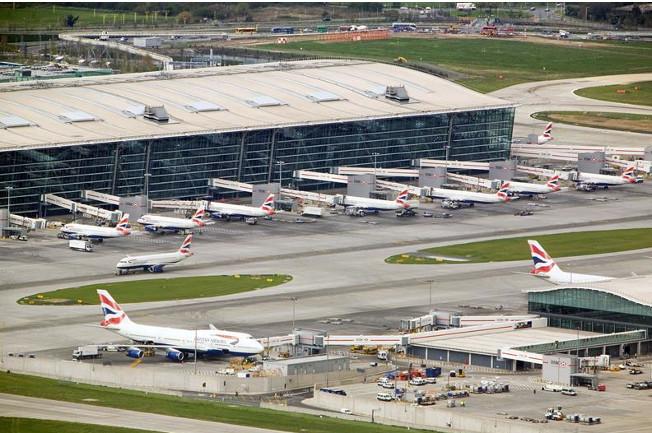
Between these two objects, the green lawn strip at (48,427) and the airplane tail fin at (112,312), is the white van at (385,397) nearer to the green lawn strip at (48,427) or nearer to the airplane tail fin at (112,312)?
the green lawn strip at (48,427)

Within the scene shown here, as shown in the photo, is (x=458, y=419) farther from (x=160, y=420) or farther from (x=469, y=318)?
(x=469, y=318)

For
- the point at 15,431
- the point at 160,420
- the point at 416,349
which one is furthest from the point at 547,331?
the point at 15,431

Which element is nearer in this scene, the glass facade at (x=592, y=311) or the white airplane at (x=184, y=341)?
the white airplane at (x=184, y=341)

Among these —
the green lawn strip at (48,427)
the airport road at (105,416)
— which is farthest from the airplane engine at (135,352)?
the green lawn strip at (48,427)

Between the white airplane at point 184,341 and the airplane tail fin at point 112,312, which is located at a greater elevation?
the airplane tail fin at point 112,312

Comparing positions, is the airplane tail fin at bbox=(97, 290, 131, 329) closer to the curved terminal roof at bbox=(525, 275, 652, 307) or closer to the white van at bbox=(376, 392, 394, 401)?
the white van at bbox=(376, 392, 394, 401)

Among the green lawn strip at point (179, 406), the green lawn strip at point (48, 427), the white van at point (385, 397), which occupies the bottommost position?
the green lawn strip at point (179, 406)

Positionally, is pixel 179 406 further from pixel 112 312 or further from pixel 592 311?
pixel 592 311

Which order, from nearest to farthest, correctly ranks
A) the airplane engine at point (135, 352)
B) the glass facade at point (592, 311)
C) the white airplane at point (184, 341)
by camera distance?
the white airplane at point (184, 341)
the airplane engine at point (135, 352)
the glass facade at point (592, 311)
